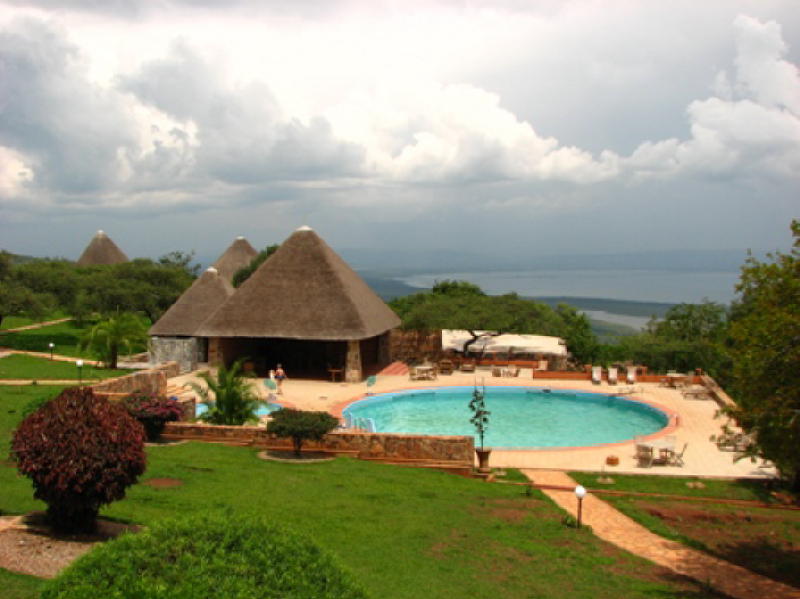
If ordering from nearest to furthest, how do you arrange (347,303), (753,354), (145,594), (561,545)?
(145,594) < (753,354) < (561,545) < (347,303)

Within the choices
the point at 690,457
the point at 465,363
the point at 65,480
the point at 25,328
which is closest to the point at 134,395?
the point at 65,480

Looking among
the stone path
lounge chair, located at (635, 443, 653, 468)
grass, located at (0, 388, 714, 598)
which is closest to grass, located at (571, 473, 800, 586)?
lounge chair, located at (635, 443, 653, 468)

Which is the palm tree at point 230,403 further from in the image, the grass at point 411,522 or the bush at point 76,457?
the bush at point 76,457

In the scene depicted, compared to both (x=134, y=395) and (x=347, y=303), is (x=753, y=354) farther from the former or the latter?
(x=347, y=303)

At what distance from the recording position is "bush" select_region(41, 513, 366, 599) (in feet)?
15.9

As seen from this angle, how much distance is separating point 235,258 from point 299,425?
38396 mm

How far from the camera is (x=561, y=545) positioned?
11055 mm

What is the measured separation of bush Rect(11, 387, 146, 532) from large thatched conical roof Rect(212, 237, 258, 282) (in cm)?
4226

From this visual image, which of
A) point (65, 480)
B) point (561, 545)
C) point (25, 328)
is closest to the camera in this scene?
point (65, 480)

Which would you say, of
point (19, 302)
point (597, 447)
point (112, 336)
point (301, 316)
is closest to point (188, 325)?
point (112, 336)

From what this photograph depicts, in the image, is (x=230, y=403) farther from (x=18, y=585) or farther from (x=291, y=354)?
(x=291, y=354)

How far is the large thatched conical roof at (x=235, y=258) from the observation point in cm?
5112

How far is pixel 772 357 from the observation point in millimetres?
9398

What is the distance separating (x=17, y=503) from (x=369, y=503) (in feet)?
17.3
